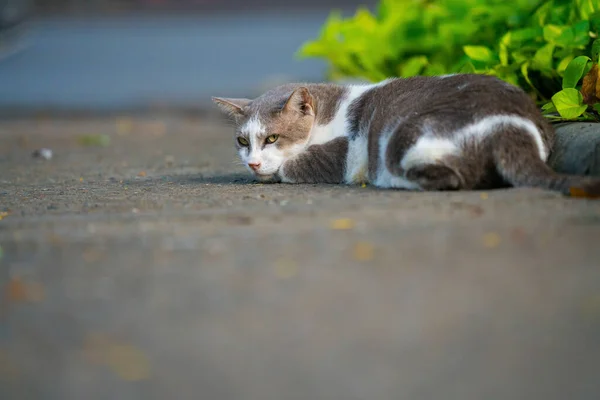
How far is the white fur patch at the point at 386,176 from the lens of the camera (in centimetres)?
421

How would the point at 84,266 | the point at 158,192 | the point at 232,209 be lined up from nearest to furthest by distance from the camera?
the point at 84,266 → the point at 232,209 → the point at 158,192

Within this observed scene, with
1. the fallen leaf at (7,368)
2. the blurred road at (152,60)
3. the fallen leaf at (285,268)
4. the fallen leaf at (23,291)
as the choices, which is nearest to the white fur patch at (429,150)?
the fallen leaf at (285,268)

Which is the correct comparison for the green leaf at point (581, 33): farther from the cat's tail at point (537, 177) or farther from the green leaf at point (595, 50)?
the cat's tail at point (537, 177)

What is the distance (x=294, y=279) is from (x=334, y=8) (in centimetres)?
1596

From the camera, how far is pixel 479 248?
306 cm

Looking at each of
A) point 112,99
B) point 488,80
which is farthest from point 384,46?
point 112,99

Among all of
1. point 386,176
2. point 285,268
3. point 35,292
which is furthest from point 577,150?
point 35,292

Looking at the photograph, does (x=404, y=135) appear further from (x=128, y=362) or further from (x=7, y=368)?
(x=7, y=368)

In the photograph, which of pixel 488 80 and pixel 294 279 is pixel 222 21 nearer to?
pixel 488 80

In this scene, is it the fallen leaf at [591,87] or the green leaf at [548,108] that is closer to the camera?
the fallen leaf at [591,87]

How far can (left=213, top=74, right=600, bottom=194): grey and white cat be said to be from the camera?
3.91 m

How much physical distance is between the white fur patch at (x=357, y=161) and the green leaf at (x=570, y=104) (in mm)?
1021


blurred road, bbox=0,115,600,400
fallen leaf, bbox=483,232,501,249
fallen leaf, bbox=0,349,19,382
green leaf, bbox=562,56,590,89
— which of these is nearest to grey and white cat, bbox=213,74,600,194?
blurred road, bbox=0,115,600,400

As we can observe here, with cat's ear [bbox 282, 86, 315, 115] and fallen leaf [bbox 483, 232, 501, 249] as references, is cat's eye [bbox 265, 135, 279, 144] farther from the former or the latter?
fallen leaf [bbox 483, 232, 501, 249]
